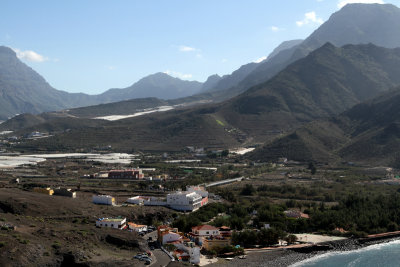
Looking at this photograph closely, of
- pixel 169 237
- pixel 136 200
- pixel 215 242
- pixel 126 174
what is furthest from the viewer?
pixel 126 174

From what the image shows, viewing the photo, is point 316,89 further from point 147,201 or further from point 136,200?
point 136,200

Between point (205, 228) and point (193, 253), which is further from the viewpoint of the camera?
point (205, 228)

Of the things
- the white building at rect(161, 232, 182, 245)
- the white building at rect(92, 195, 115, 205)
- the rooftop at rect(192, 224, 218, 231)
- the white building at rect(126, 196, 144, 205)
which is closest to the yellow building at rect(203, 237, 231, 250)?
the rooftop at rect(192, 224, 218, 231)

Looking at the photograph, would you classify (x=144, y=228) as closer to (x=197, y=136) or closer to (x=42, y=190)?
(x=42, y=190)

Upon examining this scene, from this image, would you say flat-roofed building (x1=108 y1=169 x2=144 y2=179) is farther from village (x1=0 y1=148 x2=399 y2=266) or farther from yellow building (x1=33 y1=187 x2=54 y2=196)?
yellow building (x1=33 y1=187 x2=54 y2=196)

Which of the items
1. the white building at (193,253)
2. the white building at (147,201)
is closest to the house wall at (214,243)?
the white building at (193,253)

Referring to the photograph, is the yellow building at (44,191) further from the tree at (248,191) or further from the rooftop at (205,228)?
the tree at (248,191)

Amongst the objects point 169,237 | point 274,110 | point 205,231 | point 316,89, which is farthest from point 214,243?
point 316,89
